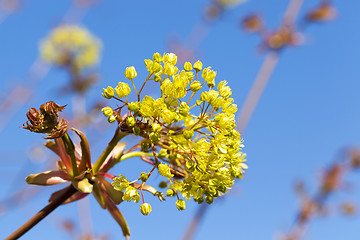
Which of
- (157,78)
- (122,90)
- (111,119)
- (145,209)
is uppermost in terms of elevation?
(157,78)

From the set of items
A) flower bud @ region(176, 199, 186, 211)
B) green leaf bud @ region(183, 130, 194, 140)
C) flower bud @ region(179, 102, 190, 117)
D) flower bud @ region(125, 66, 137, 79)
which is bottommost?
flower bud @ region(176, 199, 186, 211)

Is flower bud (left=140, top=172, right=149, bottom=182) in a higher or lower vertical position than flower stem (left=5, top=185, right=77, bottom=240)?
higher

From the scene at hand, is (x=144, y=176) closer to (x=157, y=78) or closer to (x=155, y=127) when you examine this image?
(x=155, y=127)

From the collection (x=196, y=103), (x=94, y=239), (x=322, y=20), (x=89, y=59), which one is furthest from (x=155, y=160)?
(x=89, y=59)

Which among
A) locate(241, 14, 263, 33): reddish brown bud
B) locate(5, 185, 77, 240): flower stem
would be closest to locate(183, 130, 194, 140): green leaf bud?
locate(5, 185, 77, 240): flower stem

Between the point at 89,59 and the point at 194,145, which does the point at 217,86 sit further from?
the point at 89,59

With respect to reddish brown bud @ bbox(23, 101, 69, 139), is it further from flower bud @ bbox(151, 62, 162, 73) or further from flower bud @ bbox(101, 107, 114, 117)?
flower bud @ bbox(151, 62, 162, 73)

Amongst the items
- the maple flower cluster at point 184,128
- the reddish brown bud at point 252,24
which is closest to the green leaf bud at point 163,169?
the maple flower cluster at point 184,128

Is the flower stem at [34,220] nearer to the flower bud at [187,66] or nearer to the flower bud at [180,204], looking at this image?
the flower bud at [180,204]

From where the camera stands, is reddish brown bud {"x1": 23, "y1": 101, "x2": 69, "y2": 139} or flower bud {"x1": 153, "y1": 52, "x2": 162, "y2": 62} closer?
reddish brown bud {"x1": 23, "y1": 101, "x2": 69, "y2": 139}

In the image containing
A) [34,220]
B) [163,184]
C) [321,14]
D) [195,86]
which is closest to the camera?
[34,220]

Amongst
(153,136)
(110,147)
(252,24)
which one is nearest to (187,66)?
(153,136)
